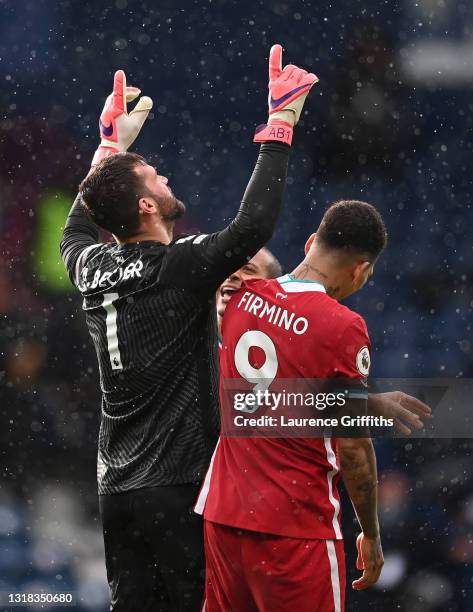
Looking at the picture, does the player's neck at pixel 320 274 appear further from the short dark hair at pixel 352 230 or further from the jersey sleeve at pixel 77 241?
the jersey sleeve at pixel 77 241

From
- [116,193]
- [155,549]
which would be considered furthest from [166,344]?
[155,549]

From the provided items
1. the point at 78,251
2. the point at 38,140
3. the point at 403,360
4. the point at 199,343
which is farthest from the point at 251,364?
the point at 38,140

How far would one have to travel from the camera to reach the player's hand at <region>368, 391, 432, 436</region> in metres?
2.52

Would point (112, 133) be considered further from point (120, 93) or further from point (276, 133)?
point (276, 133)

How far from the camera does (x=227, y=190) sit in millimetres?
5797

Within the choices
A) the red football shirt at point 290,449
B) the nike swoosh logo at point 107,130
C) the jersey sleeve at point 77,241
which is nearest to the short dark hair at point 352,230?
the red football shirt at point 290,449

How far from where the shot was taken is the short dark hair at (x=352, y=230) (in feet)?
7.95

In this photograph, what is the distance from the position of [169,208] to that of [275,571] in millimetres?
1028

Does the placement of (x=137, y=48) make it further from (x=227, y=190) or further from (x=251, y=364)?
(x=251, y=364)

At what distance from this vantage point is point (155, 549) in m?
2.31

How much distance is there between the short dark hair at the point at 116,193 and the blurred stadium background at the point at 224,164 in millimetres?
3249

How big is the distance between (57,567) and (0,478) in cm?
68

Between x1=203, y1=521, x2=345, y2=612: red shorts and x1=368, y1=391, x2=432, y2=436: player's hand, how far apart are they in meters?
0.46

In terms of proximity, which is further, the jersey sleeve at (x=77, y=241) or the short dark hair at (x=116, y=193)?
the jersey sleeve at (x=77, y=241)
